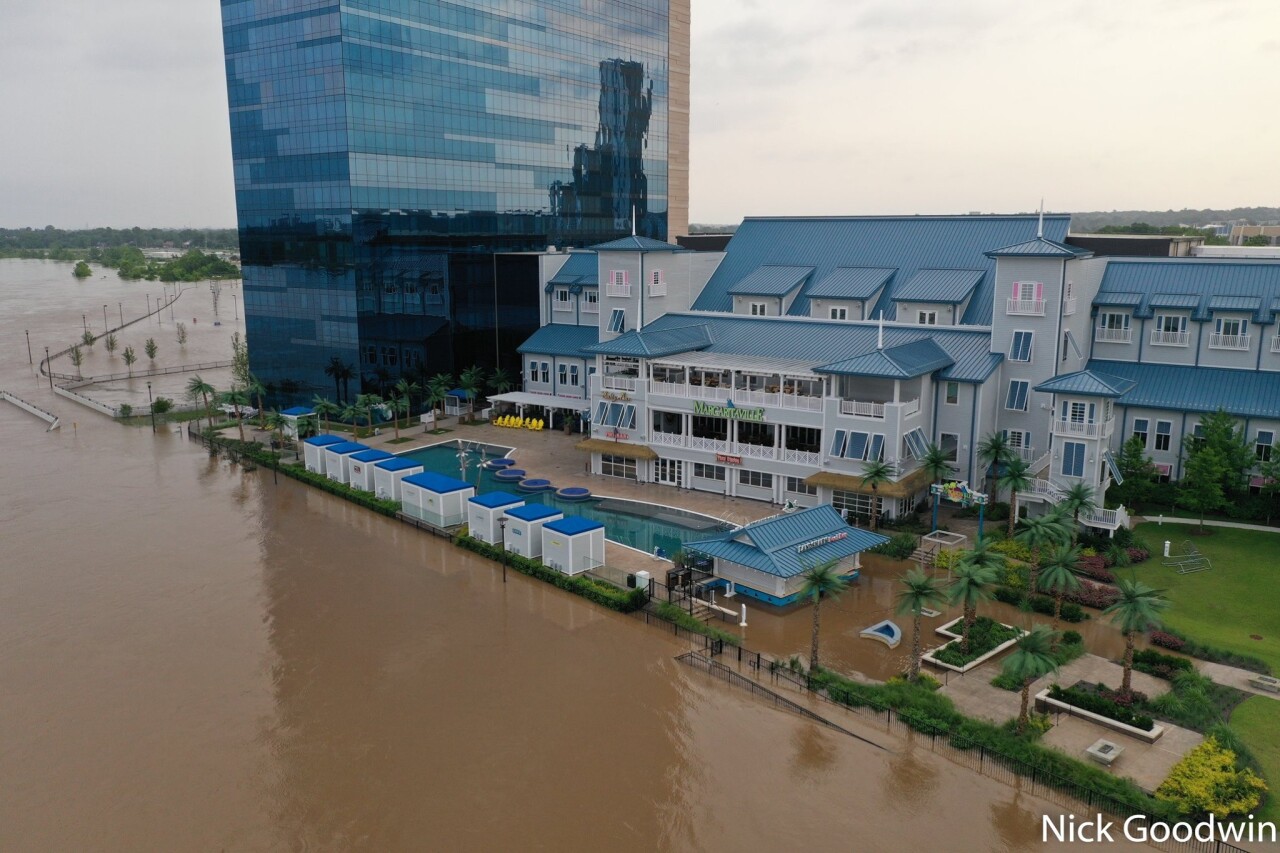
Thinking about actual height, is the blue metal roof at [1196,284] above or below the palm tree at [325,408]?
above


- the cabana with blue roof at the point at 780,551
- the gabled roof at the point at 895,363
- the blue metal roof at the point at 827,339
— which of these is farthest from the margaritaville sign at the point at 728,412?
the cabana with blue roof at the point at 780,551

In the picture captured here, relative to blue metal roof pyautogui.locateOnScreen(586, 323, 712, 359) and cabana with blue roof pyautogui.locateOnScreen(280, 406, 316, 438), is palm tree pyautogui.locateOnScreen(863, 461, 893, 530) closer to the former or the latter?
blue metal roof pyautogui.locateOnScreen(586, 323, 712, 359)

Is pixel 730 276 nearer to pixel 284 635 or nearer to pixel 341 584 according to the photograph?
pixel 341 584

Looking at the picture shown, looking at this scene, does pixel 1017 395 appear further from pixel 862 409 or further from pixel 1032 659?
pixel 1032 659

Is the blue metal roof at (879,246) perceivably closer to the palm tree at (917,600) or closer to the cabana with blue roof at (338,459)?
the cabana with blue roof at (338,459)

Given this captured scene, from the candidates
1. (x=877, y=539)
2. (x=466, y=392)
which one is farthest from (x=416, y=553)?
(x=466, y=392)

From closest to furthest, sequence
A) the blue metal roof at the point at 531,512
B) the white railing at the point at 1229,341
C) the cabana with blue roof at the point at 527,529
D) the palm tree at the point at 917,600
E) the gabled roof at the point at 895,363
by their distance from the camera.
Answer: the palm tree at the point at 917,600
the cabana with blue roof at the point at 527,529
the blue metal roof at the point at 531,512
the gabled roof at the point at 895,363
the white railing at the point at 1229,341

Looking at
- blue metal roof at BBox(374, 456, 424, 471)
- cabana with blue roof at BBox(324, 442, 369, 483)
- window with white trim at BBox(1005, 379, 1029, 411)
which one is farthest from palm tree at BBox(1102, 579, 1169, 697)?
cabana with blue roof at BBox(324, 442, 369, 483)
